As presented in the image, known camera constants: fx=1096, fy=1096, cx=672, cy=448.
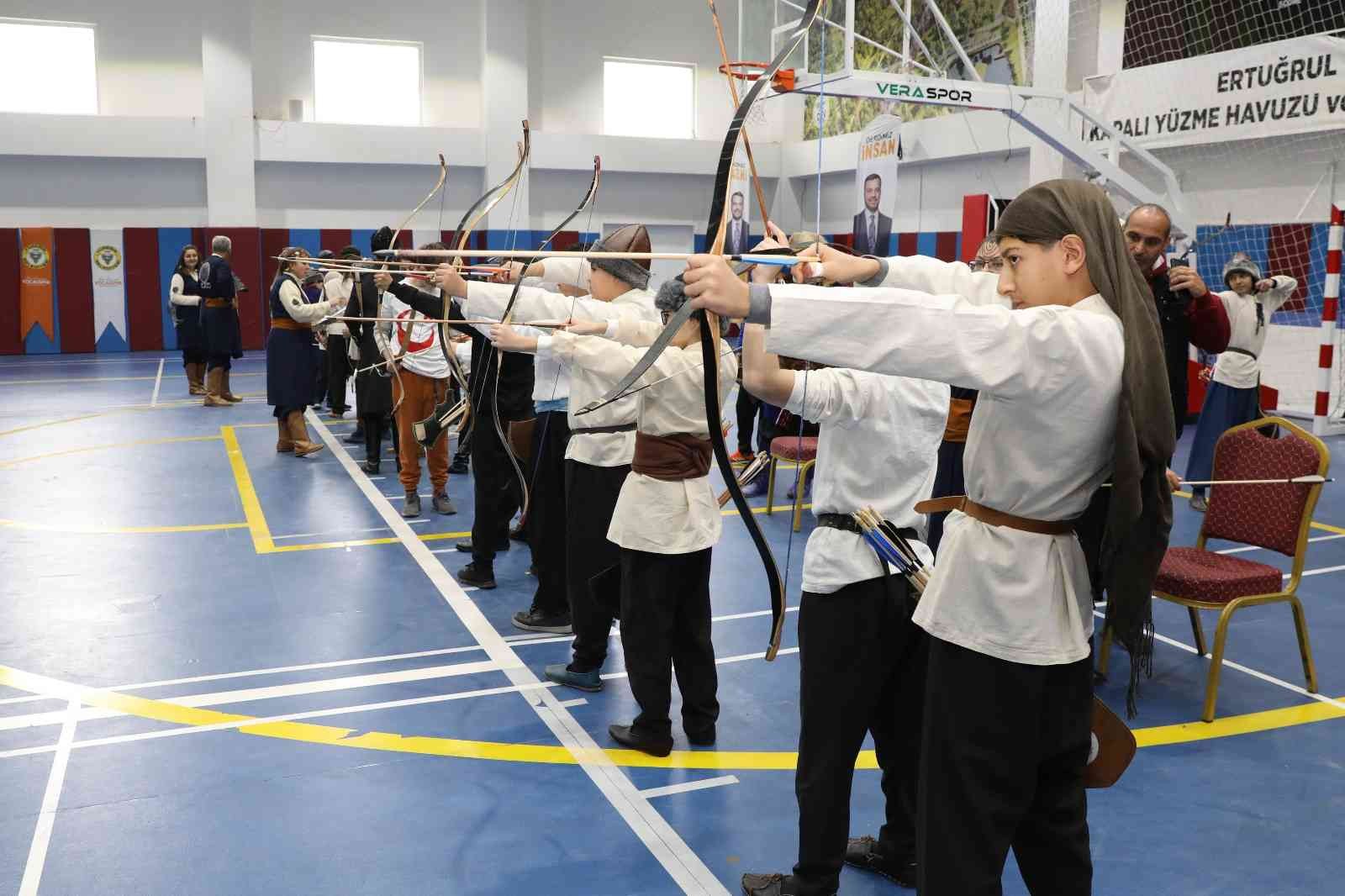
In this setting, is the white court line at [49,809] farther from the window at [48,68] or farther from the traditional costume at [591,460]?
the window at [48,68]

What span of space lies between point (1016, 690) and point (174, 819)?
2255mm

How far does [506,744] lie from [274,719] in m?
0.81

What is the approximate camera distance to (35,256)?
15.2 m

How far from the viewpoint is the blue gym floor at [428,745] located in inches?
106

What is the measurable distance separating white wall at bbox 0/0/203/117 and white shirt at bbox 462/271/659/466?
559 inches

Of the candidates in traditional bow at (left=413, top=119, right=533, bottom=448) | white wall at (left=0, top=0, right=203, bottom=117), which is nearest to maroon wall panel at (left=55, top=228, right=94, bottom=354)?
white wall at (left=0, top=0, right=203, bottom=117)

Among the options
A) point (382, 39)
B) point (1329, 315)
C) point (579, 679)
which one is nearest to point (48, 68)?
point (382, 39)

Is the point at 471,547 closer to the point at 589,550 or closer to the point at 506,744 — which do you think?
the point at 589,550

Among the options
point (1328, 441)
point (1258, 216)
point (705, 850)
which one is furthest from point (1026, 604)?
point (1258, 216)

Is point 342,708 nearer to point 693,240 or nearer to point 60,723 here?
point 60,723

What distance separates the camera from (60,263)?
15289mm

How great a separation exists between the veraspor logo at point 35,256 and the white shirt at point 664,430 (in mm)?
14657

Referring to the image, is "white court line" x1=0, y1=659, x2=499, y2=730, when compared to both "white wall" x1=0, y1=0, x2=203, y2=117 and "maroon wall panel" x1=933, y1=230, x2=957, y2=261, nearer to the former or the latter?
"maroon wall panel" x1=933, y1=230, x2=957, y2=261

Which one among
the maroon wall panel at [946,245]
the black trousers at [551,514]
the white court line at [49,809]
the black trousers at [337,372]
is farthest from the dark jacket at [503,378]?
the maroon wall panel at [946,245]
